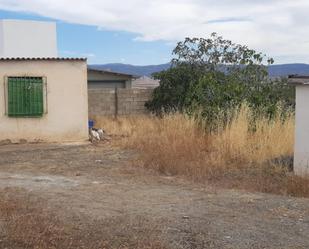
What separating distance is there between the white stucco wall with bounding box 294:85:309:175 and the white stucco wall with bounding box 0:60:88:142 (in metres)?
7.51

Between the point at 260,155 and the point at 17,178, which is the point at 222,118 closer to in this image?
the point at 260,155

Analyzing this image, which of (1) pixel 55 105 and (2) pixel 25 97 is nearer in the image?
(2) pixel 25 97

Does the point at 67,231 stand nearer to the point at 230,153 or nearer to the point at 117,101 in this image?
the point at 230,153

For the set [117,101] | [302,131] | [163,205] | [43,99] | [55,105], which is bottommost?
[163,205]

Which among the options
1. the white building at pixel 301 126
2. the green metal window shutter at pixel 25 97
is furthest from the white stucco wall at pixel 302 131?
the green metal window shutter at pixel 25 97

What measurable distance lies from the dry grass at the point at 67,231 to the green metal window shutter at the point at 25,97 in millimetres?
8551

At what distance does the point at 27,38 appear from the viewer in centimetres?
2391

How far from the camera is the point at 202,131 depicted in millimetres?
14188

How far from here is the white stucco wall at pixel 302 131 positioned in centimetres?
938

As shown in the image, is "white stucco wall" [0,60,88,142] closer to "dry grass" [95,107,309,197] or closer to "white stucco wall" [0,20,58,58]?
"dry grass" [95,107,309,197]

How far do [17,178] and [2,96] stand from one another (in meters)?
5.80

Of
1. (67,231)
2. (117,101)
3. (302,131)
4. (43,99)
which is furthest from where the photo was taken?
(117,101)

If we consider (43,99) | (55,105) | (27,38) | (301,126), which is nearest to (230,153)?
(301,126)

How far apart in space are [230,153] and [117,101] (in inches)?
438
